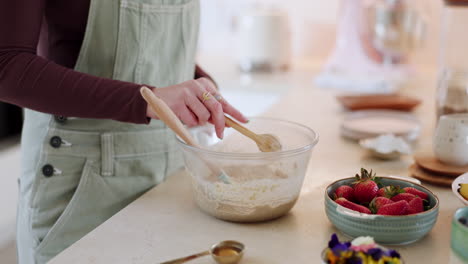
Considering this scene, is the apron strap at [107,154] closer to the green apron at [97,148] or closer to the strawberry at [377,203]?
the green apron at [97,148]

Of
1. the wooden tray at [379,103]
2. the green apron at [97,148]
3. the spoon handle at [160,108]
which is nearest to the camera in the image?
the spoon handle at [160,108]

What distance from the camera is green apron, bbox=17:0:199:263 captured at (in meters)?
1.12

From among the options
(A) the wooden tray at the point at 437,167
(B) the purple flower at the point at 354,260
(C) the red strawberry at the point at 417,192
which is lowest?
(A) the wooden tray at the point at 437,167

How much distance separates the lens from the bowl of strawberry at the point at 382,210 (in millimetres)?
841

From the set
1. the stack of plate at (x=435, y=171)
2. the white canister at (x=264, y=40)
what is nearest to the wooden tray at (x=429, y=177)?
the stack of plate at (x=435, y=171)

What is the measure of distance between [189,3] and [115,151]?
13.9 inches

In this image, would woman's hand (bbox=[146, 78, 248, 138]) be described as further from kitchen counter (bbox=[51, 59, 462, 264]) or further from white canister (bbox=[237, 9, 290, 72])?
white canister (bbox=[237, 9, 290, 72])

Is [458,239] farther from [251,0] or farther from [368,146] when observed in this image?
[251,0]

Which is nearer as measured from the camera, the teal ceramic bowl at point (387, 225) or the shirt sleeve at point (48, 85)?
the teal ceramic bowl at point (387, 225)

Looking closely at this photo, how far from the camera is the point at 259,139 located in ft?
3.35

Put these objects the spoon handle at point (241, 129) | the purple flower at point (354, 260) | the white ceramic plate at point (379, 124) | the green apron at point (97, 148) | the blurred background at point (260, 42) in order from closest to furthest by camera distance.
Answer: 1. the purple flower at point (354, 260)
2. the spoon handle at point (241, 129)
3. the green apron at point (97, 148)
4. the white ceramic plate at point (379, 124)
5. the blurred background at point (260, 42)

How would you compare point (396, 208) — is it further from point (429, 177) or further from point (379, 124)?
point (379, 124)

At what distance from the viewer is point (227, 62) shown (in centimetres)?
255

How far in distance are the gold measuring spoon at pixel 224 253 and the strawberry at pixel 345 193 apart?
20cm
